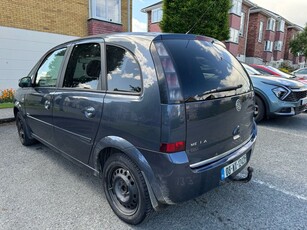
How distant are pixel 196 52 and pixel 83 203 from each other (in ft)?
6.50

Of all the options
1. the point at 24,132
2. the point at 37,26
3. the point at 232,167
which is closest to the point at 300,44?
the point at 37,26

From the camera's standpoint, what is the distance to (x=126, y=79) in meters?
2.18

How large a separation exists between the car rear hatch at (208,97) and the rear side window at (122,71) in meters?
0.29

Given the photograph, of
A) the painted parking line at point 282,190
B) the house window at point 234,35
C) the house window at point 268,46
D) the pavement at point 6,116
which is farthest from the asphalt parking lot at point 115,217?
the house window at point 268,46

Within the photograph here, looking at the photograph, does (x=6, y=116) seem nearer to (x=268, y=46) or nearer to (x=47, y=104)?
(x=47, y=104)

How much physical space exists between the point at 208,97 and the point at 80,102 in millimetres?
1361

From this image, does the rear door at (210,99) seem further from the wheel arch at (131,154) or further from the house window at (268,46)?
the house window at (268,46)

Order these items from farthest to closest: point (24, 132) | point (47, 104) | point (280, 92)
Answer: point (280, 92) < point (24, 132) < point (47, 104)

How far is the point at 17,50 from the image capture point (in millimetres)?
8812

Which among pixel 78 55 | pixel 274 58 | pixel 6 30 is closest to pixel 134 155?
pixel 78 55

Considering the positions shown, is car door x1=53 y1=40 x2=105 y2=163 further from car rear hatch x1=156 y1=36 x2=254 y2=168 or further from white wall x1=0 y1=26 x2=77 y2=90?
white wall x1=0 y1=26 x2=77 y2=90

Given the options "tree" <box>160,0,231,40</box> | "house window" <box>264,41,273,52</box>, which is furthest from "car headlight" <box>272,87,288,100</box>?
"house window" <box>264,41,273,52</box>

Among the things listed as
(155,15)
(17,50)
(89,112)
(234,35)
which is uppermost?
(155,15)

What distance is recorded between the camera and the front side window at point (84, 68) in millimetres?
2502
